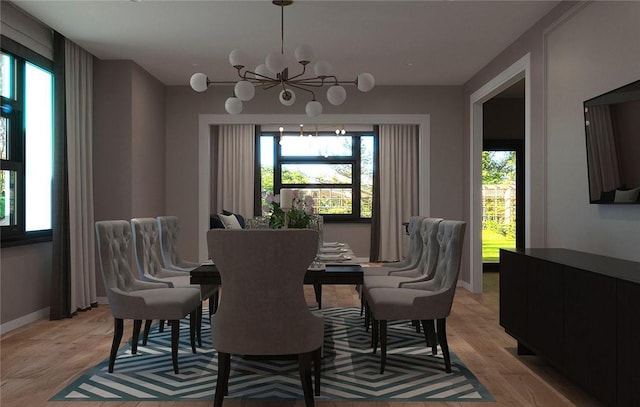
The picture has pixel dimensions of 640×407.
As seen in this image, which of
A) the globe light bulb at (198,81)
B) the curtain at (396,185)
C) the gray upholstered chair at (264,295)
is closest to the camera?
the gray upholstered chair at (264,295)

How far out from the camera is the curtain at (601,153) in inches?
120

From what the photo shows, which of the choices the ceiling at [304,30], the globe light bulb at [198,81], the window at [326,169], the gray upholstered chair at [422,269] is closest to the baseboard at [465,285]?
the gray upholstered chair at [422,269]

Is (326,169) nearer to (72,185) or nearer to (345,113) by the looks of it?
(345,113)

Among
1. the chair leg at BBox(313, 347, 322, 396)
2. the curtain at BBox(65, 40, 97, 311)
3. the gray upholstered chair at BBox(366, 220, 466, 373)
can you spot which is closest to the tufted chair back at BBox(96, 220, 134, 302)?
the chair leg at BBox(313, 347, 322, 396)

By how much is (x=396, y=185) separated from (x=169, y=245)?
5.81 meters

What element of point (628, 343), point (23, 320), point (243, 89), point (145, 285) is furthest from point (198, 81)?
point (628, 343)

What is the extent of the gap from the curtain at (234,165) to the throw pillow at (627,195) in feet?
22.9

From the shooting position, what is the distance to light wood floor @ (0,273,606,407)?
8.64 ft

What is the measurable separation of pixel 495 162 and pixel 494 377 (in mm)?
5608

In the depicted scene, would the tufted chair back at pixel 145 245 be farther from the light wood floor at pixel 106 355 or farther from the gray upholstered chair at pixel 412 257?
the gray upholstered chair at pixel 412 257

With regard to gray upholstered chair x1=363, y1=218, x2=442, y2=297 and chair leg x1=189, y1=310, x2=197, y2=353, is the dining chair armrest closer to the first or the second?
chair leg x1=189, y1=310, x2=197, y2=353

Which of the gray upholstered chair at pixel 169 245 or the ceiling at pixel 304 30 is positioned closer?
the ceiling at pixel 304 30

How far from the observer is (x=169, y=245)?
165 inches

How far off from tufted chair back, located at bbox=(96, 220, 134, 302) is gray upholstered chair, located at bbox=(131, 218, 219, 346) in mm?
217
